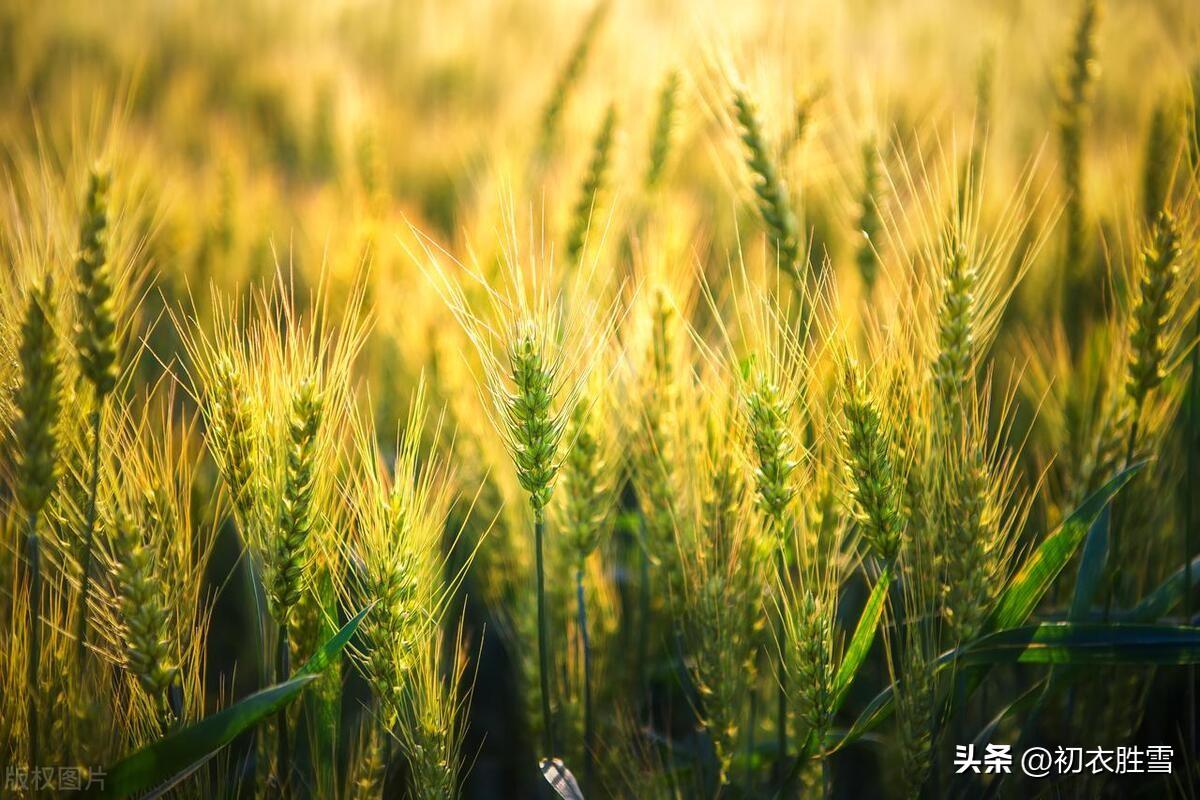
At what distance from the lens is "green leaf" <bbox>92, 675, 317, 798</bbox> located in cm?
90

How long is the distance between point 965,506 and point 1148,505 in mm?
601

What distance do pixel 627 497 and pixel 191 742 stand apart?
1.39 m

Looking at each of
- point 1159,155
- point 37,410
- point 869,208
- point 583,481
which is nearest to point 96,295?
point 37,410

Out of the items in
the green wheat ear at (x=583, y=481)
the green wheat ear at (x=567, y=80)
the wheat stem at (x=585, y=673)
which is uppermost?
the green wheat ear at (x=567, y=80)

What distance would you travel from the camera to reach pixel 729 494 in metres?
1.13

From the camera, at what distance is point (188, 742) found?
91 centimetres

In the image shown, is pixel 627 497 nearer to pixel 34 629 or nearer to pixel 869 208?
pixel 869 208

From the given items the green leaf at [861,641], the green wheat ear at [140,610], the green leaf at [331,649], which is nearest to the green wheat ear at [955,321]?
the green leaf at [861,641]

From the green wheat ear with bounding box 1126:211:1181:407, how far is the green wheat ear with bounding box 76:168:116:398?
4.29ft

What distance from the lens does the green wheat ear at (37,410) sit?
90cm

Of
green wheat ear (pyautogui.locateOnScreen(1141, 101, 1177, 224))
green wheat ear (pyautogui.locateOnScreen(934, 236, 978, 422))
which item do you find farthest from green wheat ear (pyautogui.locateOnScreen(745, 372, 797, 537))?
green wheat ear (pyautogui.locateOnScreen(1141, 101, 1177, 224))

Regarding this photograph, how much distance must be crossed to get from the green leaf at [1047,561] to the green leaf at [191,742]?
2.60ft

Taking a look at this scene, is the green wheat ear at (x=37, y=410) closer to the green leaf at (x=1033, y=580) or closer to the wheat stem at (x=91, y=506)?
the wheat stem at (x=91, y=506)

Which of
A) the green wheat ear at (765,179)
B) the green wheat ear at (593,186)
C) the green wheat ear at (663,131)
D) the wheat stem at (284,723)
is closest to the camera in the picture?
the wheat stem at (284,723)
